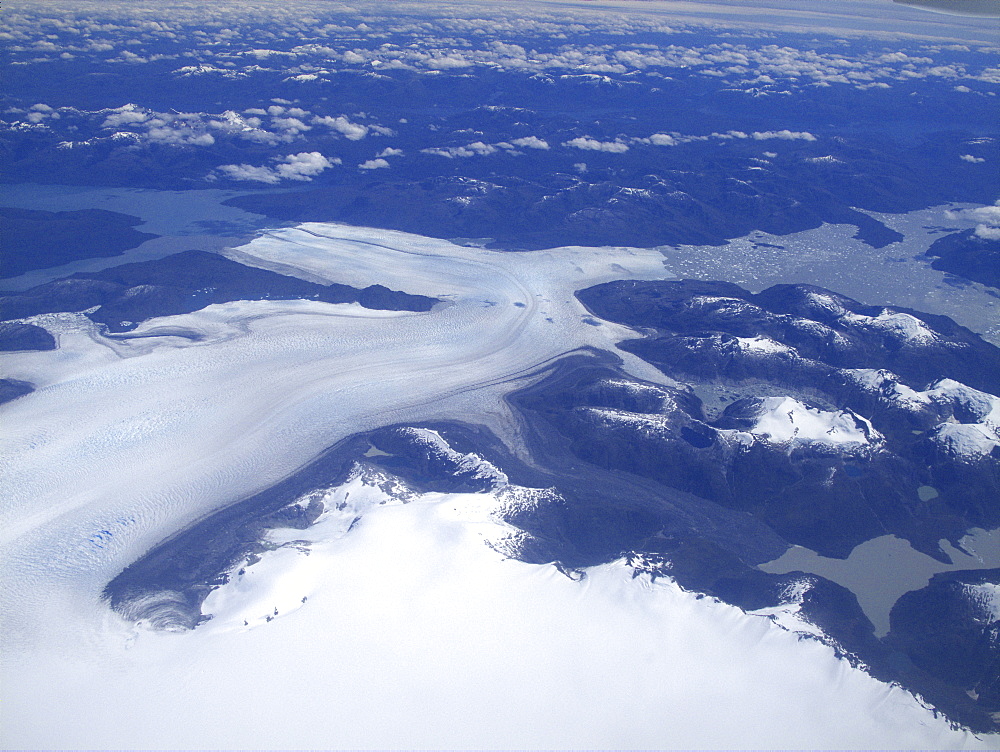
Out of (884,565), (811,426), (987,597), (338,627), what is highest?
(811,426)

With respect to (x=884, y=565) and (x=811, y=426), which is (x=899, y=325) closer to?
(x=811, y=426)

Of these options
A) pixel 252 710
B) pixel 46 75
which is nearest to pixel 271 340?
pixel 252 710

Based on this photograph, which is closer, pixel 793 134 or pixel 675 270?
pixel 675 270

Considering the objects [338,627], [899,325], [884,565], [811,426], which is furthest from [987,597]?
[899,325]

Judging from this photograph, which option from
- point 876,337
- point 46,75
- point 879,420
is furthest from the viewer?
point 46,75

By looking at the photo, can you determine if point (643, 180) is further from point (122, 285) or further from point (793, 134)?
point (122, 285)

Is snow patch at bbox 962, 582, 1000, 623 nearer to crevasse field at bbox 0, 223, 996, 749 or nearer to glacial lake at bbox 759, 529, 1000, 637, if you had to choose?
glacial lake at bbox 759, 529, 1000, 637

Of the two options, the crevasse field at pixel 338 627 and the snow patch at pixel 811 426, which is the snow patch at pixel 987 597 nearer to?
the crevasse field at pixel 338 627

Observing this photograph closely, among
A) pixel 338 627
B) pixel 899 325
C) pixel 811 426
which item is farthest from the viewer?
pixel 899 325
